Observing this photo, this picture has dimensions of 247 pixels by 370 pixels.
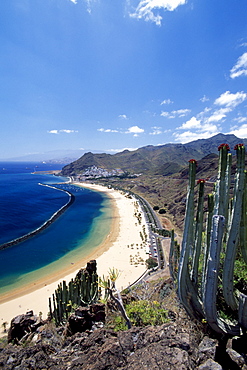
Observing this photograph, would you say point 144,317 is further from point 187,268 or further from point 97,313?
point 187,268

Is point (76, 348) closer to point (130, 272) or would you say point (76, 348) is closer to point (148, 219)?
point (130, 272)

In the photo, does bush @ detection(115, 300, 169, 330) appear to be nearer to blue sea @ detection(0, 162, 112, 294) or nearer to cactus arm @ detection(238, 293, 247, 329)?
cactus arm @ detection(238, 293, 247, 329)

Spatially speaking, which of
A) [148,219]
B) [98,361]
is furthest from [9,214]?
[98,361]

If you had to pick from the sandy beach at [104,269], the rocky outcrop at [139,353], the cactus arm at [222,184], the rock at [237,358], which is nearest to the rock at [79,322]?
the rocky outcrop at [139,353]

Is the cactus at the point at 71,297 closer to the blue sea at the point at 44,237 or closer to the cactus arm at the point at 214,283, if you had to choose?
the cactus arm at the point at 214,283

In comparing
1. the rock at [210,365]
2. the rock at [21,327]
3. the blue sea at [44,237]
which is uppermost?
the rock at [210,365]

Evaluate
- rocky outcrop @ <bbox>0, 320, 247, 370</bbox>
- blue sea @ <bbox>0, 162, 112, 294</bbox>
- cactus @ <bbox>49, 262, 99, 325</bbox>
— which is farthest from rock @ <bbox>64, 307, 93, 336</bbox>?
blue sea @ <bbox>0, 162, 112, 294</bbox>

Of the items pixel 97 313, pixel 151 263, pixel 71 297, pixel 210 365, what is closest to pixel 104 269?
pixel 151 263
